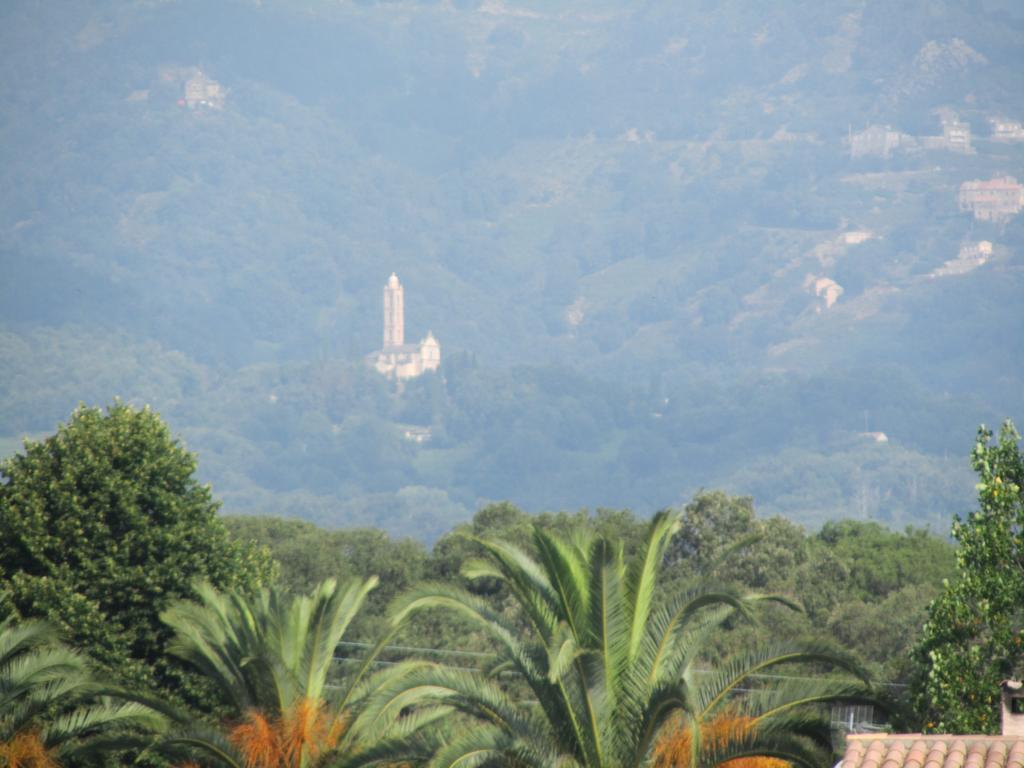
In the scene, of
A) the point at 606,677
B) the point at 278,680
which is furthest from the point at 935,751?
the point at 278,680

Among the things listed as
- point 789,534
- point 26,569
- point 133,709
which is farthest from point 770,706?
point 789,534

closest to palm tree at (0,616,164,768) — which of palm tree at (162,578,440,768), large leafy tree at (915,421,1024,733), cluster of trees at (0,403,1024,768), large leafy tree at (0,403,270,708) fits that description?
cluster of trees at (0,403,1024,768)

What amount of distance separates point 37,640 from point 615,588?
10.2 m

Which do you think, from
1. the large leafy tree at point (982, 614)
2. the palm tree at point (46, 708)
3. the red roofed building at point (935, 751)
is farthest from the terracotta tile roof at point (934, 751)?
the palm tree at point (46, 708)

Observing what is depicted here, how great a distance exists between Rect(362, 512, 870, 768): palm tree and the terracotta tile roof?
247cm

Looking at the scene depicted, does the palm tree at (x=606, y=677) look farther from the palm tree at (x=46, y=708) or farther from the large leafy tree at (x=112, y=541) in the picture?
the large leafy tree at (x=112, y=541)

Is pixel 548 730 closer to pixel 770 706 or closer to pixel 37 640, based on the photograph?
pixel 770 706

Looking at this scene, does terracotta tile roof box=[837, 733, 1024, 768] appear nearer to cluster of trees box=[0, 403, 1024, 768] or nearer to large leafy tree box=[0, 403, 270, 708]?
cluster of trees box=[0, 403, 1024, 768]

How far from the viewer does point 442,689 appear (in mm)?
24031

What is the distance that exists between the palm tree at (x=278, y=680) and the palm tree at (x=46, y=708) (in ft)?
3.60

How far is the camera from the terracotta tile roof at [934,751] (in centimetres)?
1950

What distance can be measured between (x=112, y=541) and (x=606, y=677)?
48.6 feet

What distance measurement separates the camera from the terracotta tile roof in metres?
19.5

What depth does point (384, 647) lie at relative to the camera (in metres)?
28.9
